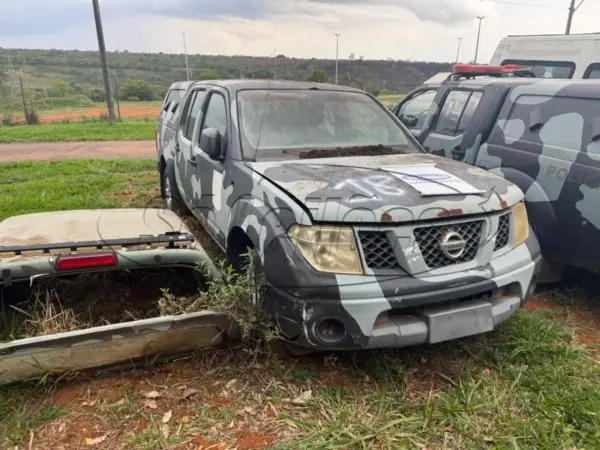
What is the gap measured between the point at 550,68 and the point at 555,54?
0.81 feet

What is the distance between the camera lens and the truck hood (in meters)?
2.61

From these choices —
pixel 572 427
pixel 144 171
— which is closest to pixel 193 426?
pixel 572 427

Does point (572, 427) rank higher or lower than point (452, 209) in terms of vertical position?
lower

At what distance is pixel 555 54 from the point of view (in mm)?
8992

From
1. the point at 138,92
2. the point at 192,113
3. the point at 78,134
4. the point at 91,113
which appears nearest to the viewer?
the point at 192,113

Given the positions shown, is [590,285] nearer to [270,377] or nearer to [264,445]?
[270,377]

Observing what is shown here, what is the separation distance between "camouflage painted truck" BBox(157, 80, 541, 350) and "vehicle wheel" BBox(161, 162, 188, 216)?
7.08 ft

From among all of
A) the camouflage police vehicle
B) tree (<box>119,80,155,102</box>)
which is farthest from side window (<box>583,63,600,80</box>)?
tree (<box>119,80,155,102</box>)

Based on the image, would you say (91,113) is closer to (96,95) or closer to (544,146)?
(96,95)

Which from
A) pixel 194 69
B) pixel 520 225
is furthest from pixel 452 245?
pixel 194 69

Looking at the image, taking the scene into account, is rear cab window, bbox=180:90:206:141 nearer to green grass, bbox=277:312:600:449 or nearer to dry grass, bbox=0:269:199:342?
dry grass, bbox=0:269:199:342

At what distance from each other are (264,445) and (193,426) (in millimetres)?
397

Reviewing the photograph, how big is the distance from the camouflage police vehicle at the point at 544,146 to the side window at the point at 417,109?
45 centimetres

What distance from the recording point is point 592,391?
9.55ft
